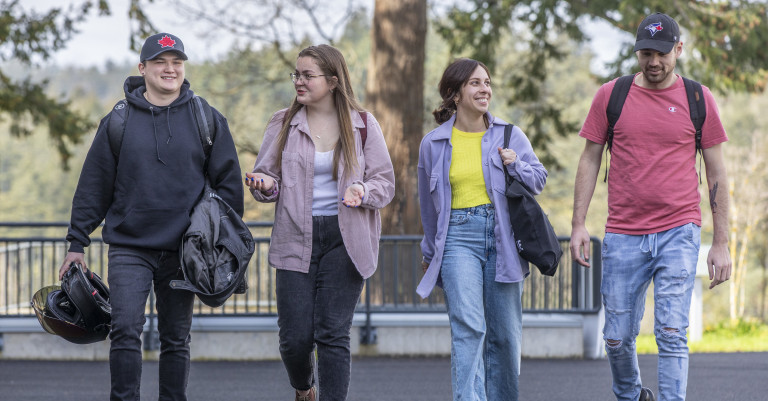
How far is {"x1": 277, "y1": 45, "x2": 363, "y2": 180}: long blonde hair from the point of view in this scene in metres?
5.35

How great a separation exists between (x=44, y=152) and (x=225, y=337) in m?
91.8

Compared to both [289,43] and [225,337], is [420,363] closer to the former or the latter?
[225,337]

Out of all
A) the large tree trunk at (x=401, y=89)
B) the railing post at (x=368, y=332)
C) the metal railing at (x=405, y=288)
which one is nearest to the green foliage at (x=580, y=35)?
the large tree trunk at (x=401, y=89)

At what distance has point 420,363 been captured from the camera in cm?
985

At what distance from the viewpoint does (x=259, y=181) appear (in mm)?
5180


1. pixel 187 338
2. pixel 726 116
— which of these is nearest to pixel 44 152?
pixel 726 116

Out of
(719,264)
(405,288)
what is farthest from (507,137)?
(405,288)

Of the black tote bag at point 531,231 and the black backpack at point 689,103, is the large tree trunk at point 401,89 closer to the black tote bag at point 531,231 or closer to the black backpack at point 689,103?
the black backpack at point 689,103

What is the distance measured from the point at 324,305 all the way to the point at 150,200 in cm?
102

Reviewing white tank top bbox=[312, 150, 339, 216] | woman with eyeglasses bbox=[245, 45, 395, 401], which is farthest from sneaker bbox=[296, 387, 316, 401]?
white tank top bbox=[312, 150, 339, 216]

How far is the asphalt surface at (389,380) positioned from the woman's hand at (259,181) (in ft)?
10.00

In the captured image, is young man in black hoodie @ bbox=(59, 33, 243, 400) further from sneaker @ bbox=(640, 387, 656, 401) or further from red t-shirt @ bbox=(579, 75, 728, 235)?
sneaker @ bbox=(640, 387, 656, 401)

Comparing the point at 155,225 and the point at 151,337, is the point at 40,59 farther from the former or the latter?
the point at 155,225

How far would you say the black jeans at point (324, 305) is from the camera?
5.29m
